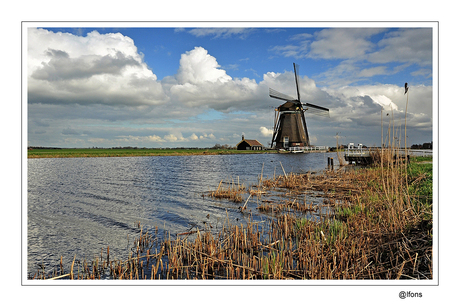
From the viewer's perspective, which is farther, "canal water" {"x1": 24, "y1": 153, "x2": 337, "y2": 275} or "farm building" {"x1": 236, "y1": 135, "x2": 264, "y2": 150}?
"farm building" {"x1": 236, "y1": 135, "x2": 264, "y2": 150}

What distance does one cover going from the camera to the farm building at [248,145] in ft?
245

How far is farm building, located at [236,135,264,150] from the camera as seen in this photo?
7462 cm

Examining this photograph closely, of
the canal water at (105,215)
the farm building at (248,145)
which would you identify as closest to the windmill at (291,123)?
the farm building at (248,145)

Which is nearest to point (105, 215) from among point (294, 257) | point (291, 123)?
point (294, 257)

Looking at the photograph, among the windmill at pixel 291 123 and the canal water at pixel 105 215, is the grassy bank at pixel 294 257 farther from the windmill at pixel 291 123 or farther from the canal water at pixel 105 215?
the windmill at pixel 291 123

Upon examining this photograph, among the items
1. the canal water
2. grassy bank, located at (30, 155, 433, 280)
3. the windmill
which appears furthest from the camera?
the windmill

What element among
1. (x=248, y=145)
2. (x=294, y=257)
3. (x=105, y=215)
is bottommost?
(x=105, y=215)

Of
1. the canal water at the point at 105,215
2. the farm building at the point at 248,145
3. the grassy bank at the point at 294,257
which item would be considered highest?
the farm building at the point at 248,145

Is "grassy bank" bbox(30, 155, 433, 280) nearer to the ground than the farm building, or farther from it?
nearer to the ground

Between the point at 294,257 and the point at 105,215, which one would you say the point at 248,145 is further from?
the point at 294,257

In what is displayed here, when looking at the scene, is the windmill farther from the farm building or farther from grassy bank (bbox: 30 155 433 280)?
grassy bank (bbox: 30 155 433 280)

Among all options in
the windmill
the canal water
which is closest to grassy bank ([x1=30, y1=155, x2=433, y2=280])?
the canal water

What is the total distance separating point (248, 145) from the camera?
245 feet
